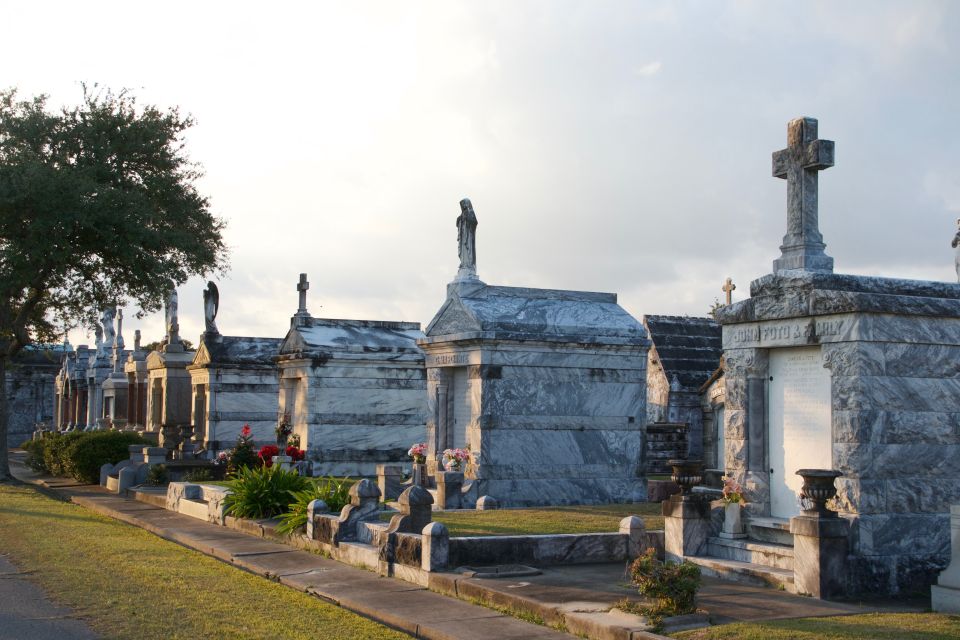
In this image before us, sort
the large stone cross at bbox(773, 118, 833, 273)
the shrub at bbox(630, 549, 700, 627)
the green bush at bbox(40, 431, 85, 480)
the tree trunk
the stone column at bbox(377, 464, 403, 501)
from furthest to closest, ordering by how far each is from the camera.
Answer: the green bush at bbox(40, 431, 85, 480)
the tree trunk
the stone column at bbox(377, 464, 403, 501)
the large stone cross at bbox(773, 118, 833, 273)
the shrub at bbox(630, 549, 700, 627)

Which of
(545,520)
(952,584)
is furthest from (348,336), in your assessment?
(952,584)

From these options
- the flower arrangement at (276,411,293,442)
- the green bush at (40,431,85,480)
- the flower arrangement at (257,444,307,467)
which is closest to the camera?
the flower arrangement at (257,444,307,467)

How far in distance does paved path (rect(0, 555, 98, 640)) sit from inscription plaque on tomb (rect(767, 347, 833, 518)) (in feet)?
21.8

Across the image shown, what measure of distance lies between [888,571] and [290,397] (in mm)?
16858

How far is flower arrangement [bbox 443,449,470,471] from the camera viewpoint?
1678 centimetres

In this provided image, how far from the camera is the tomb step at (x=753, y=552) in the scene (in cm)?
972

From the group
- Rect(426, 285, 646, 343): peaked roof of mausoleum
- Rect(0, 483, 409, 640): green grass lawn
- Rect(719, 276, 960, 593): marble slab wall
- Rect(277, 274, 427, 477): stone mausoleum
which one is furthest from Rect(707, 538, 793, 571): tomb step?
Rect(277, 274, 427, 477): stone mausoleum

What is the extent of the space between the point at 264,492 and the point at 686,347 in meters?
14.2

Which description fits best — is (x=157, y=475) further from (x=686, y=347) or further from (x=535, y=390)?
(x=686, y=347)

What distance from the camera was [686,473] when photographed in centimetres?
1062

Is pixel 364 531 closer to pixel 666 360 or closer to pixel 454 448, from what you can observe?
pixel 454 448

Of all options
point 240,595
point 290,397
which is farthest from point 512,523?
point 290,397

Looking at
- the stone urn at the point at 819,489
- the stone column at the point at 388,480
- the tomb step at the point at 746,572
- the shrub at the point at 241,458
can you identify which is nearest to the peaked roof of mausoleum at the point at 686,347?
the stone column at the point at 388,480

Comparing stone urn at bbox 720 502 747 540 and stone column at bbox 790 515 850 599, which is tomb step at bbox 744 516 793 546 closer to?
stone urn at bbox 720 502 747 540
